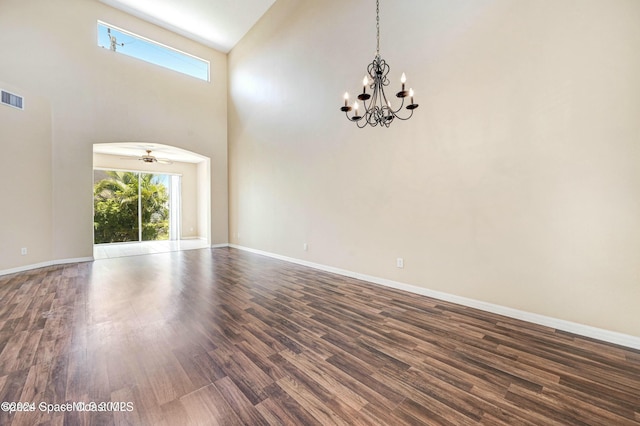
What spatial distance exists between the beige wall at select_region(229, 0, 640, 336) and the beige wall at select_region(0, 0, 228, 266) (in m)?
3.93

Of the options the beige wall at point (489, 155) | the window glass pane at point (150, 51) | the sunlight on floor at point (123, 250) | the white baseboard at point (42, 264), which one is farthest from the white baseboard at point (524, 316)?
the window glass pane at point (150, 51)

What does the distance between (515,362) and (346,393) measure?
55.7 inches

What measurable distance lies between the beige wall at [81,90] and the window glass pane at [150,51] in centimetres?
15

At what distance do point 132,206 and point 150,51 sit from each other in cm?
472

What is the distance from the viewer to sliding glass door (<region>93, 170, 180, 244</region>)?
8055 mm

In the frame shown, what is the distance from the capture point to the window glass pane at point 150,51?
5.89m

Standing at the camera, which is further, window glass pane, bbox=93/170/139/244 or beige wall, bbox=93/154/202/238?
beige wall, bbox=93/154/202/238

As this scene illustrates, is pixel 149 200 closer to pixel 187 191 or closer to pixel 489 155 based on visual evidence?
pixel 187 191

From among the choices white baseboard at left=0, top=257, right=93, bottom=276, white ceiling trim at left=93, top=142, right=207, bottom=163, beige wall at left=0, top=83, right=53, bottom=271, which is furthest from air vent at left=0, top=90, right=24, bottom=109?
white baseboard at left=0, top=257, right=93, bottom=276

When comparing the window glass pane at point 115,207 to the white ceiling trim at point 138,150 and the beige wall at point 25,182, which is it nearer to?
the white ceiling trim at point 138,150

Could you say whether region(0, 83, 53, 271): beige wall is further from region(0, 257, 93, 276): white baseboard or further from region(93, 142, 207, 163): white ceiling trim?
region(93, 142, 207, 163): white ceiling trim

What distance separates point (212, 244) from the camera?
7488 mm

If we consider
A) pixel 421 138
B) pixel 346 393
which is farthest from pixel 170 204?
pixel 346 393

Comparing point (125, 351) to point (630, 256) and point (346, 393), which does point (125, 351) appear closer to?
point (346, 393)
